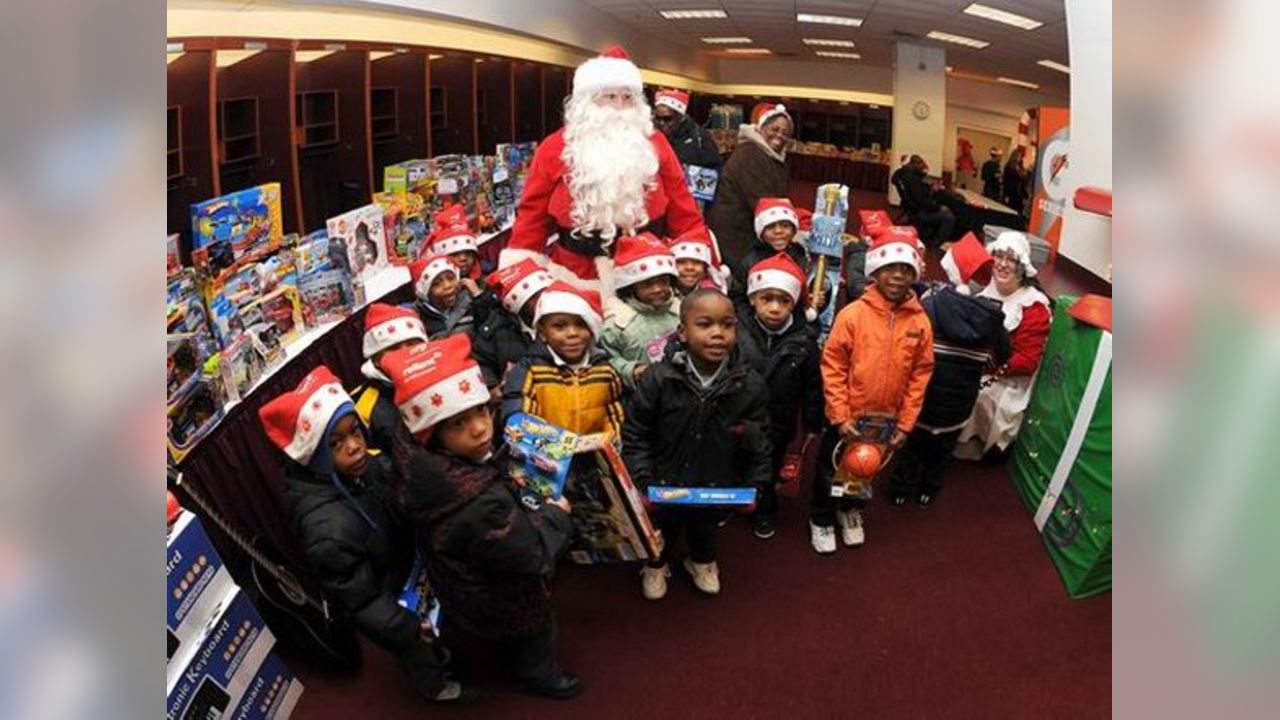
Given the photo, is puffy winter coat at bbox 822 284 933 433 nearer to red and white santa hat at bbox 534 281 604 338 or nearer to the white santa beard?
red and white santa hat at bbox 534 281 604 338

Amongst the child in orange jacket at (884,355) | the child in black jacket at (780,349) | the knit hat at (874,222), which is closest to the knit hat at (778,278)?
the child in black jacket at (780,349)

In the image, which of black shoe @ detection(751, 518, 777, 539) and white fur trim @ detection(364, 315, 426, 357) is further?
black shoe @ detection(751, 518, 777, 539)

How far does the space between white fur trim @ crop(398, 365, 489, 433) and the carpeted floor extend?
90 centimetres

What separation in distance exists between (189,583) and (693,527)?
1515mm

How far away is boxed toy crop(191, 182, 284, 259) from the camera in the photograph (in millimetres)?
2682

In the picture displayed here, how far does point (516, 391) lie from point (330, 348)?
1088 mm

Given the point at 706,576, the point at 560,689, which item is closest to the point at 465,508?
the point at 560,689

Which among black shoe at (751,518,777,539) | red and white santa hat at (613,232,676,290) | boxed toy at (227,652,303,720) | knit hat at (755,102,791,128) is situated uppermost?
knit hat at (755,102,791,128)

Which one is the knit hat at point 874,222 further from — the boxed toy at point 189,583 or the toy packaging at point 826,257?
the boxed toy at point 189,583

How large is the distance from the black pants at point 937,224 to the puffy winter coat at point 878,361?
24.1 ft

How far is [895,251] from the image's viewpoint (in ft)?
9.59

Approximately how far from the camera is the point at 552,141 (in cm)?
335

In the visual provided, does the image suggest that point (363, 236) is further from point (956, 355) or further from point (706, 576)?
point (956, 355)

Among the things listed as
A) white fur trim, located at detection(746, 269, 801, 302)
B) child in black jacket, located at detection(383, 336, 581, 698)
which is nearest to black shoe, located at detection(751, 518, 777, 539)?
white fur trim, located at detection(746, 269, 801, 302)
